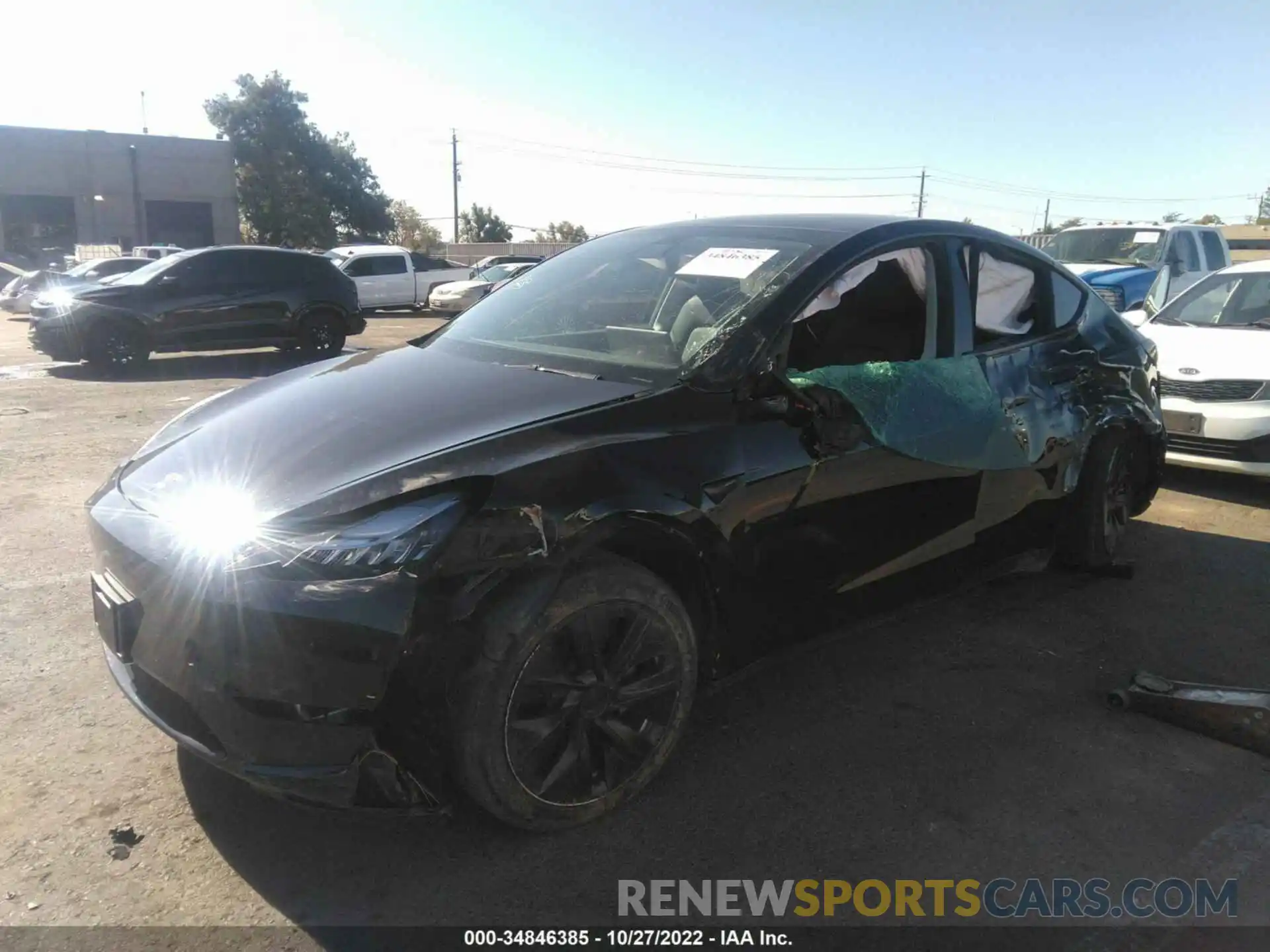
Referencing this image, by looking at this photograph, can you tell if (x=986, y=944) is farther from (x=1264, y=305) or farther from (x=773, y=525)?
(x=1264, y=305)

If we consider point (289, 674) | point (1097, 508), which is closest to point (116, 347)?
point (289, 674)

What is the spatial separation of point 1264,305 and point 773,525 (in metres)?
6.39

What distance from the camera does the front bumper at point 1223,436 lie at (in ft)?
19.5

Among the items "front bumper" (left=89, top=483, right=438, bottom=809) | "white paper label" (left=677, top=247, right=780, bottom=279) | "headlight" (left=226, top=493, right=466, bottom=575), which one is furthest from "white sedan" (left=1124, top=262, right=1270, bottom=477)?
"front bumper" (left=89, top=483, right=438, bottom=809)

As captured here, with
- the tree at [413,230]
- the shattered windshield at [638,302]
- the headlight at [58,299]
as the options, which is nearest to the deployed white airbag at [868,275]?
the shattered windshield at [638,302]

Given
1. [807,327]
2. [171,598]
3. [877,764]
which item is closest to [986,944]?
[877,764]

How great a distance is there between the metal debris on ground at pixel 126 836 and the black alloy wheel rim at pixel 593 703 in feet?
3.63

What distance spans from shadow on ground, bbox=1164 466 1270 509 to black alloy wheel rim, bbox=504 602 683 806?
17.7 ft

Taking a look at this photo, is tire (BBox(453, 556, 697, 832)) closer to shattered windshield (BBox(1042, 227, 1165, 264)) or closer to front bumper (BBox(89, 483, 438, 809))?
front bumper (BBox(89, 483, 438, 809))

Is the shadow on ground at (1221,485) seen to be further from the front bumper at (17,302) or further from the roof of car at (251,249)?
the front bumper at (17,302)

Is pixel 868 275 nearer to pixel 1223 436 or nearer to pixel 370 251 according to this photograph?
pixel 1223 436

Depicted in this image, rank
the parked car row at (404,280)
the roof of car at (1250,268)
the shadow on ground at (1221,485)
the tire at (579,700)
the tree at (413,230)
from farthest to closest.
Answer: the tree at (413,230) < the parked car row at (404,280) < the roof of car at (1250,268) < the shadow on ground at (1221,485) < the tire at (579,700)

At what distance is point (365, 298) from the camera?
22984 mm

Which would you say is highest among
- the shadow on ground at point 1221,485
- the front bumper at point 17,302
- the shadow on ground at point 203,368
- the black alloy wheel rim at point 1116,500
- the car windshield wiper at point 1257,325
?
the car windshield wiper at point 1257,325
